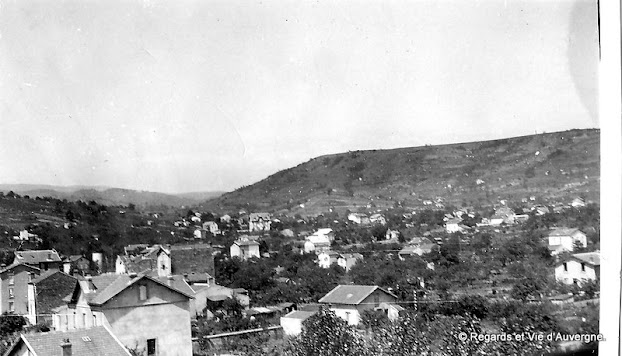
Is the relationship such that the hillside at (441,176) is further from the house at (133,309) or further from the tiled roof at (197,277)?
the house at (133,309)

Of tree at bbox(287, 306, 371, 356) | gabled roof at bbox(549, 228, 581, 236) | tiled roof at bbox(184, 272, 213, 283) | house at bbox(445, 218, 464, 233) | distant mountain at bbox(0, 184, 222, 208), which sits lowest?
tree at bbox(287, 306, 371, 356)

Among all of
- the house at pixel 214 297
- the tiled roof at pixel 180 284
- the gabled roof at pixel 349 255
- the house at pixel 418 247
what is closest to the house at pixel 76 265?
the tiled roof at pixel 180 284

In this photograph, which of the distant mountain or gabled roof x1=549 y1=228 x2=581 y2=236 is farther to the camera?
gabled roof x1=549 y1=228 x2=581 y2=236

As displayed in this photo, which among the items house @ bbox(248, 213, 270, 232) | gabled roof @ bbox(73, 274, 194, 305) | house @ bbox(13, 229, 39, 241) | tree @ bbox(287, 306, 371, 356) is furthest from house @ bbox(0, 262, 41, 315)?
tree @ bbox(287, 306, 371, 356)

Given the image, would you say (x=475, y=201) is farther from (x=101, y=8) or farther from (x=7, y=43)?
(x=7, y=43)

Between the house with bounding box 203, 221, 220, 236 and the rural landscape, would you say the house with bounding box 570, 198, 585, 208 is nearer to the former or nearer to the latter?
the rural landscape

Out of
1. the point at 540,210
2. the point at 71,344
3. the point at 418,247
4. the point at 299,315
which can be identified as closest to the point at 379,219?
the point at 418,247

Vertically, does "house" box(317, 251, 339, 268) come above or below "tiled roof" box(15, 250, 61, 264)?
below
